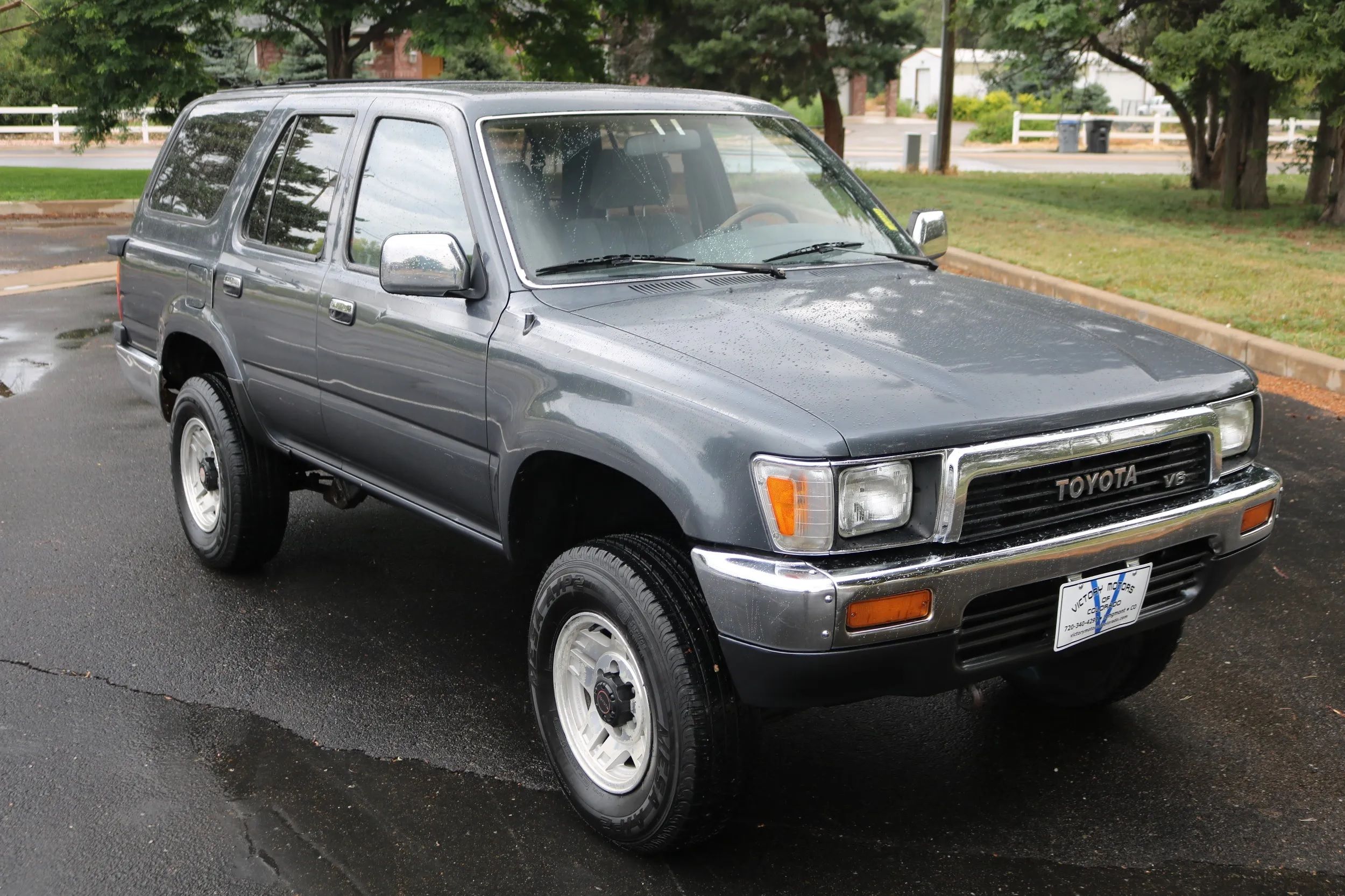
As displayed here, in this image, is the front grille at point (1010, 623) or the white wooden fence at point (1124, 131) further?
the white wooden fence at point (1124, 131)

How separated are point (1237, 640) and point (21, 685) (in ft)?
13.9

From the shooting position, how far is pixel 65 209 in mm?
20141

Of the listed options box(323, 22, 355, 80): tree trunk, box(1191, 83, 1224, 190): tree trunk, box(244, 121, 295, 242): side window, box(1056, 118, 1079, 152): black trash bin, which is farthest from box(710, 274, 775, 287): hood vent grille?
box(1056, 118, 1079, 152): black trash bin

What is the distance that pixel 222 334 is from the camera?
17.0ft

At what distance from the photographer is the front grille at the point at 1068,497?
3131 millimetres

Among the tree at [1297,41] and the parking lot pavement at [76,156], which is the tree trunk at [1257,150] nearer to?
the tree at [1297,41]

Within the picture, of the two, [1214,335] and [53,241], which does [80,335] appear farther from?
[1214,335]

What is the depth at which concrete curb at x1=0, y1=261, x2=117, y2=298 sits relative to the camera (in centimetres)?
1341

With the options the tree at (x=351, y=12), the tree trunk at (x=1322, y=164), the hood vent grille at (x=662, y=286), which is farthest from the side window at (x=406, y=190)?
the tree trunk at (x=1322, y=164)

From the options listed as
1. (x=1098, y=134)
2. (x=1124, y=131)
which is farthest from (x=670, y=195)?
(x=1124, y=131)

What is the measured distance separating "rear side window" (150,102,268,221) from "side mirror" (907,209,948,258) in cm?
254

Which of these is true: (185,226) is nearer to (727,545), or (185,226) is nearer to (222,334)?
(222,334)

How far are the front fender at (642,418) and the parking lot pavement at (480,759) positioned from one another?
2.86ft

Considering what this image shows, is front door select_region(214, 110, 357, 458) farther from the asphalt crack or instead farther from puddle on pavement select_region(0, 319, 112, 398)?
puddle on pavement select_region(0, 319, 112, 398)
